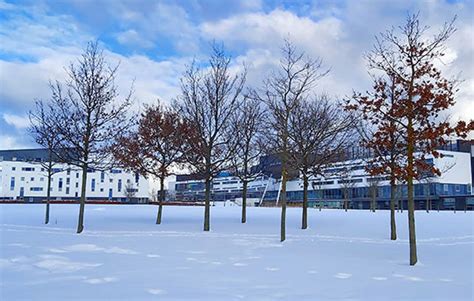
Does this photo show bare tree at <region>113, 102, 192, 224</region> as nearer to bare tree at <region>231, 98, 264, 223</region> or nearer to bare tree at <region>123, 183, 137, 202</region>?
bare tree at <region>231, 98, 264, 223</region>

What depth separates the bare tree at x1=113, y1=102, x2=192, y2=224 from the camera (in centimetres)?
2302

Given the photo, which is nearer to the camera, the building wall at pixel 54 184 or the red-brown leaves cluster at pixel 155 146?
the red-brown leaves cluster at pixel 155 146

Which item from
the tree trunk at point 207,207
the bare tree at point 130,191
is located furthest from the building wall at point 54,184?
the tree trunk at point 207,207

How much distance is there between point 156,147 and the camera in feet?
77.5

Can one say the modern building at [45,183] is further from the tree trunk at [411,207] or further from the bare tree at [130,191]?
the tree trunk at [411,207]

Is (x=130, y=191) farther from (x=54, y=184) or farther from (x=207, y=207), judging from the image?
(x=207, y=207)

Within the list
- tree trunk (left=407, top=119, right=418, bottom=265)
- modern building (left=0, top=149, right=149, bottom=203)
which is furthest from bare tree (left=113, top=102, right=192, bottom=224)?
modern building (left=0, top=149, right=149, bottom=203)

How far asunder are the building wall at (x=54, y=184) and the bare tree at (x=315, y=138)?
81.8 metres

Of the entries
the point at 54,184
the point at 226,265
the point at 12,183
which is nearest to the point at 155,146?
the point at 226,265

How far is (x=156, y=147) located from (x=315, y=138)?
27.8ft

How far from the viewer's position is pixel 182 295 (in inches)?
317

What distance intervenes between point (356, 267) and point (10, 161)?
111m

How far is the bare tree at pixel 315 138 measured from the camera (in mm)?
21766

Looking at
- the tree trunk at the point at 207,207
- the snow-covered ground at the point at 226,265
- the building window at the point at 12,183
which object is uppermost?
the building window at the point at 12,183
